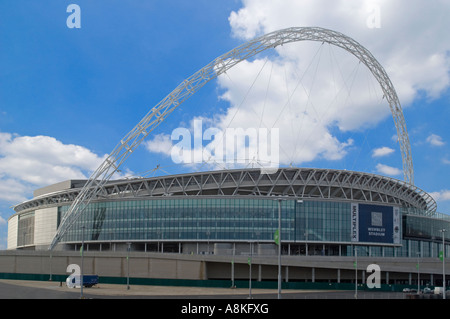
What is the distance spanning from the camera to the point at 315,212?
367 feet

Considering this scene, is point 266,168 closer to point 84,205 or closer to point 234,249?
point 234,249

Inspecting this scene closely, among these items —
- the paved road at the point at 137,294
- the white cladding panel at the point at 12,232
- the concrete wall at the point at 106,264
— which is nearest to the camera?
the paved road at the point at 137,294

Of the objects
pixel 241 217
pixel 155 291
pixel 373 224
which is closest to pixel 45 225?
pixel 241 217

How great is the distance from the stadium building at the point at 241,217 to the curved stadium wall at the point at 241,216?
0.21 metres

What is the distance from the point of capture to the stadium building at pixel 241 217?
110 metres

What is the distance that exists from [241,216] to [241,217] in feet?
0.70

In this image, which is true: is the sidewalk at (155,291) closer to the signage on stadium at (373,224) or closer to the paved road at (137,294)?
the paved road at (137,294)

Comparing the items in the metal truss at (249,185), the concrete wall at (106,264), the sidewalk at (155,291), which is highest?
the metal truss at (249,185)

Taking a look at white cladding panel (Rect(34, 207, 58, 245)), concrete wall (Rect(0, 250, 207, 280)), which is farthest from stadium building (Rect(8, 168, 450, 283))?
concrete wall (Rect(0, 250, 207, 280))

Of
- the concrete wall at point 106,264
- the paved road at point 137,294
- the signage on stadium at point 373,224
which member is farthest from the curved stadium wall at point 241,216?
the paved road at point 137,294

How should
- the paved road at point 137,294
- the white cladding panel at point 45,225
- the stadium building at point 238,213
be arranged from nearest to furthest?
1. the paved road at point 137,294
2. the stadium building at point 238,213
3. the white cladding panel at point 45,225

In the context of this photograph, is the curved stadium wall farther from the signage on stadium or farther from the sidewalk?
the sidewalk

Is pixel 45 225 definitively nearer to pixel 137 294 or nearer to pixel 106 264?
pixel 106 264

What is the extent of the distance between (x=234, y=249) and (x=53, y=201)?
50290mm
